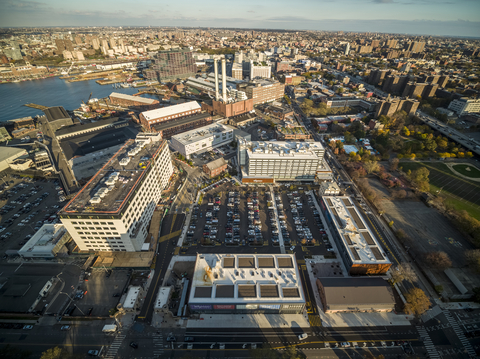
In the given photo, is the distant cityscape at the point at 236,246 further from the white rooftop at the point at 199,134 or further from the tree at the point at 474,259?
the white rooftop at the point at 199,134

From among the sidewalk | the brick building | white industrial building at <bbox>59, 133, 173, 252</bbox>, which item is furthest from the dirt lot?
white industrial building at <bbox>59, 133, 173, 252</bbox>

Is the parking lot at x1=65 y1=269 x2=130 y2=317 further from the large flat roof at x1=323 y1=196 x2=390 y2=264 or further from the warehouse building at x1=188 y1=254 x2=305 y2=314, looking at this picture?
the large flat roof at x1=323 y1=196 x2=390 y2=264

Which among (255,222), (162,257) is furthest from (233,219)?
(162,257)

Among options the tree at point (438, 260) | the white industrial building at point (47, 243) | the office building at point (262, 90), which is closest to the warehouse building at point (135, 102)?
the office building at point (262, 90)

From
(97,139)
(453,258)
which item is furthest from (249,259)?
(97,139)

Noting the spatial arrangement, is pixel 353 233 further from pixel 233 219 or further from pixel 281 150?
pixel 281 150

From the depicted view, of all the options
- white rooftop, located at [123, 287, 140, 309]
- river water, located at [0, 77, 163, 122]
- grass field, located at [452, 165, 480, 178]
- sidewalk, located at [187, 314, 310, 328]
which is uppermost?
grass field, located at [452, 165, 480, 178]
